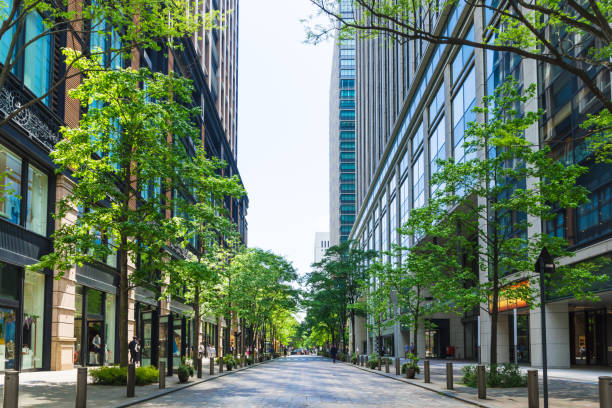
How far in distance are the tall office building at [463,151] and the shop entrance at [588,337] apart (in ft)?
0.22

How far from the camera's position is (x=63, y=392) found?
1795 centimetres

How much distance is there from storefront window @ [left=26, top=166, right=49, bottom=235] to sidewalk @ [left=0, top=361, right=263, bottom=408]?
228 inches

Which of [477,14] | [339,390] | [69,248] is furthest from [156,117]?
[477,14]

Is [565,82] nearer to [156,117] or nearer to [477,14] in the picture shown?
[477,14]

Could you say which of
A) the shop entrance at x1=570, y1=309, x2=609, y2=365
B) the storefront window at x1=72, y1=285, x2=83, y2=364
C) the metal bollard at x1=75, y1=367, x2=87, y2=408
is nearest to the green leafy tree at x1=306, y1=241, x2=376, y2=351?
the shop entrance at x1=570, y1=309, x2=609, y2=365

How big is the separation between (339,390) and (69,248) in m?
10.5

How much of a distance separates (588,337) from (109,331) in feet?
97.4

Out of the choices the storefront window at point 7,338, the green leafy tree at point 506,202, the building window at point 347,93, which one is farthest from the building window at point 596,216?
the building window at point 347,93

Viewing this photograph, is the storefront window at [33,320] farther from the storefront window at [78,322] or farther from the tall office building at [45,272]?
the storefront window at [78,322]

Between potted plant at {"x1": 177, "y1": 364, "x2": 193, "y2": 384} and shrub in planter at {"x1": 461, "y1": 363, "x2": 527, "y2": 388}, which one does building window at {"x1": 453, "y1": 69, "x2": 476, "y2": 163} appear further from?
potted plant at {"x1": 177, "y1": 364, "x2": 193, "y2": 384}

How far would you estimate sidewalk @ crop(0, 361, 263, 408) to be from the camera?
1576cm

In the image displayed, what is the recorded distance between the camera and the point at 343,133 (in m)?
158

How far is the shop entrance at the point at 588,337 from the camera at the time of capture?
3966cm

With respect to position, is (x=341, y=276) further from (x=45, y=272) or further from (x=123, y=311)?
(x=123, y=311)
